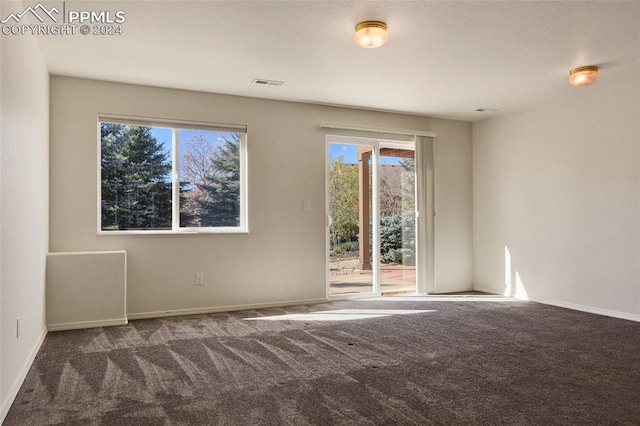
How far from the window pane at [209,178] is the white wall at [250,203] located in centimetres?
19

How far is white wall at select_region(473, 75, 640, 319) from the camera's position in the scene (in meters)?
4.89

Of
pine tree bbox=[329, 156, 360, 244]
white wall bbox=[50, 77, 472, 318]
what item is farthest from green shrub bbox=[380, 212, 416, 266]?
white wall bbox=[50, 77, 472, 318]

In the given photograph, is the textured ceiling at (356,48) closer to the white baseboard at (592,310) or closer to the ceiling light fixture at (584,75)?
the ceiling light fixture at (584,75)

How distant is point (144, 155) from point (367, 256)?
3002 mm

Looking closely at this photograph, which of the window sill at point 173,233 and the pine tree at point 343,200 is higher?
the pine tree at point 343,200

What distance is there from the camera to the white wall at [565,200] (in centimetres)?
489

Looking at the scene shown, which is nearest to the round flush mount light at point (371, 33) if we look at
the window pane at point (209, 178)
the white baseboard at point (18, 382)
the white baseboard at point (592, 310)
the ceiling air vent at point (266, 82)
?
the ceiling air vent at point (266, 82)

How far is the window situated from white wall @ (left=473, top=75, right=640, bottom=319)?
3511 mm

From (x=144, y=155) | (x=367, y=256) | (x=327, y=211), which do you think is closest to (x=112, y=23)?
(x=144, y=155)

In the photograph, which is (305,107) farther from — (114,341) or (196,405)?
(196,405)

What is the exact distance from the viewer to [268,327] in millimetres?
4430

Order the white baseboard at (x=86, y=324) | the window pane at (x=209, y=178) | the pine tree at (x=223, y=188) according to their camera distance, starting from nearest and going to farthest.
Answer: the white baseboard at (x=86, y=324)
the window pane at (x=209, y=178)
the pine tree at (x=223, y=188)

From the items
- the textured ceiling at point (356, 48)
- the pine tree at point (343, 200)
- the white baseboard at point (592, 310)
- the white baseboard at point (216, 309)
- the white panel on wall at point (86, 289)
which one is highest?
the textured ceiling at point (356, 48)

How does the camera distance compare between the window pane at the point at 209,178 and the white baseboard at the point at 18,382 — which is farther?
the window pane at the point at 209,178
